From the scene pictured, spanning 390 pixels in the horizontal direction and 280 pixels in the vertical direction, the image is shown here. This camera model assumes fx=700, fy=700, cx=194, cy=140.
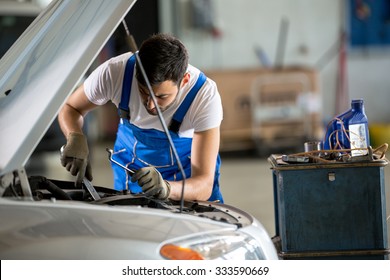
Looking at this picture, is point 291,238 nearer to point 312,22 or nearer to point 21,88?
point 21,88

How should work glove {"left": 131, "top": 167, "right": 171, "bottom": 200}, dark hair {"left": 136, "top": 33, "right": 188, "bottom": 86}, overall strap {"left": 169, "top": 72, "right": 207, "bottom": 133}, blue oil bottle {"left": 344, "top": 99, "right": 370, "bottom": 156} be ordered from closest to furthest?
work glove {"left": 131, "top": 167, "right": 171, "bottom": 200}, dark hair {"left": 136, "top": 33, "right": 188, "bottom": 86}, blue oil bottle {"left": 344, "top": 99, "right": 370, "bottom": 156}, overall strap {"left": 169, "top": 72, "right": 207, "bottom": 133}

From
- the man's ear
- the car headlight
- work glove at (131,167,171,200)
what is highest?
the man's ear

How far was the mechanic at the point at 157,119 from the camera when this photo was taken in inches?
110

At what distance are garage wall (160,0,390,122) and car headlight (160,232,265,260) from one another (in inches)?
337

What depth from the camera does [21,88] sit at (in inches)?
95.7

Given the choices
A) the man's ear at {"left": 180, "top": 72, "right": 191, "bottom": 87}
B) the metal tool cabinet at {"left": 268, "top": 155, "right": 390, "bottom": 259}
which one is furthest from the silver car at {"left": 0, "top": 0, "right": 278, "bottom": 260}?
the man's ear at {"left": 180, "top": 72, "right": 191, "bottom": 87}

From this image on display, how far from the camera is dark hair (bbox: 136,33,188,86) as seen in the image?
2775 mm

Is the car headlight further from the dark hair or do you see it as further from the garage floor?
the garage floor

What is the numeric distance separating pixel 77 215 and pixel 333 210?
1.06 meters

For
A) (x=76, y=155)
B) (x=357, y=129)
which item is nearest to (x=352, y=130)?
(x=357, y=129)

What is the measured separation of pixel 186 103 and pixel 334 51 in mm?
8224

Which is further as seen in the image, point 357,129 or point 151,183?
point 357,129

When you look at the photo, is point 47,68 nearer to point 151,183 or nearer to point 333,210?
point 151,183

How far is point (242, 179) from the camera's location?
8.02 meters
